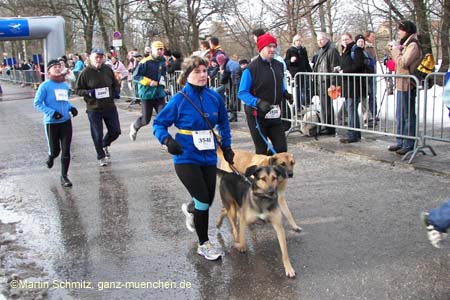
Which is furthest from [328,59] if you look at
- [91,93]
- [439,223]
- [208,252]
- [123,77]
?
[123,77]

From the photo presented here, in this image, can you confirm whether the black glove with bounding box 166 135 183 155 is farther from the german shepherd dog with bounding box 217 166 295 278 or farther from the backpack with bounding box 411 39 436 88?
the backpack with bounding box 411 39 436 88

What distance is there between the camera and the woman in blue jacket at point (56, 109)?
22.8 feet

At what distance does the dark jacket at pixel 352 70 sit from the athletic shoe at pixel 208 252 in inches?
207

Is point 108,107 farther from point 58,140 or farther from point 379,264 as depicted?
point 379,264

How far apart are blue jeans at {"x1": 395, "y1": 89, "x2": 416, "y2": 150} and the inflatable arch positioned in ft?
65.5

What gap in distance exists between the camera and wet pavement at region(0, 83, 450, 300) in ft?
12.5

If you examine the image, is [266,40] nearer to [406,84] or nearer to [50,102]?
[406,84]

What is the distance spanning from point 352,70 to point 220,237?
538 centimetres

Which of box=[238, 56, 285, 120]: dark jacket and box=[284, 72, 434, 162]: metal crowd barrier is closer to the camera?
box=[238, 56, 285, 120]: dark jacket

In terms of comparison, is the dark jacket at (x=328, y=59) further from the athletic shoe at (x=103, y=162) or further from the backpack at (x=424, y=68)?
the athletic shoe at (x=103, y=162)

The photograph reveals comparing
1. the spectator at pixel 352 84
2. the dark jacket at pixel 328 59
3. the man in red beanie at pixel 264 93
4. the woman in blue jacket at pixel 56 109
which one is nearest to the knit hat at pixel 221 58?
the dark jacket at pixel 328 59

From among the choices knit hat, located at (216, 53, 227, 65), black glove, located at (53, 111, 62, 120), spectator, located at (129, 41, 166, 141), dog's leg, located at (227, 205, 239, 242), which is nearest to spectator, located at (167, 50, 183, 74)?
knit hat, located at (216, 53, 227, 65)

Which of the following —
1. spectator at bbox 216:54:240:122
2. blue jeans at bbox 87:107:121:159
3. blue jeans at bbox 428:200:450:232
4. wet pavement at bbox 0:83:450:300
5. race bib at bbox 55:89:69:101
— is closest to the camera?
blue jeans at bbox 428:200:450:232

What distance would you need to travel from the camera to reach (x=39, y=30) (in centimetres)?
2416
